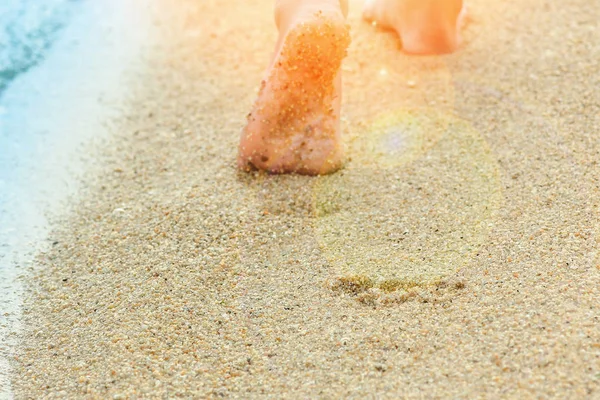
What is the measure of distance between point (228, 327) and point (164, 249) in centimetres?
41

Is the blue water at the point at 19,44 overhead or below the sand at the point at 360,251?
overhead

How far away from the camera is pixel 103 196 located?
2.36m

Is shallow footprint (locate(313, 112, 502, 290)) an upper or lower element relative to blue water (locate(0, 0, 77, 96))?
lower

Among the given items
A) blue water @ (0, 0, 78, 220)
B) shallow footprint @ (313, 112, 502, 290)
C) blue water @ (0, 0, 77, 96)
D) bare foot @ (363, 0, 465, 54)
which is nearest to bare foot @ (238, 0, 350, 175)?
shallow footprint @ (313, 112, 502, 290)

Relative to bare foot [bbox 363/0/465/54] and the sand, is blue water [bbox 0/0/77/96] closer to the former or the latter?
the sand

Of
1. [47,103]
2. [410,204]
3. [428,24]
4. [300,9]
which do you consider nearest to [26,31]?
[47,103]

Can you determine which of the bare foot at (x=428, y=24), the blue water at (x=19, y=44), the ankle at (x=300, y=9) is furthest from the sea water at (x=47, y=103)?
the bare foot at (x=428, y=24)

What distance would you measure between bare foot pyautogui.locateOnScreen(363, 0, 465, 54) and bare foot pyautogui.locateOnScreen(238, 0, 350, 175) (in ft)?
2.49

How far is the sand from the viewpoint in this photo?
5.15 feet

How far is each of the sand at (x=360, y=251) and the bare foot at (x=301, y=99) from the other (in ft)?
0.31

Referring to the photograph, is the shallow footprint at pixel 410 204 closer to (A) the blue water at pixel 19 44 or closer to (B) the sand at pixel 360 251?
(B) the sand at pixel 360 251

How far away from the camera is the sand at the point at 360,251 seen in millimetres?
1570

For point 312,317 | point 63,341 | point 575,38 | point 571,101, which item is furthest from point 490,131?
point 63,341

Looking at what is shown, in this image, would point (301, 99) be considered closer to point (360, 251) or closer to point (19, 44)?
point (360, 251)
